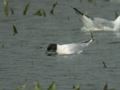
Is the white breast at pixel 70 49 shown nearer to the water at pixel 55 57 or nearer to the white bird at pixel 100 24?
the water at pixel 55 57

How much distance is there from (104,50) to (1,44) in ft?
5.69

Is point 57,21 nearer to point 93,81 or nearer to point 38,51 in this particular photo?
point 38,51

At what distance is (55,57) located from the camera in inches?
479

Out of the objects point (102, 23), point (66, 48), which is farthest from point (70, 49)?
point (102, 23)

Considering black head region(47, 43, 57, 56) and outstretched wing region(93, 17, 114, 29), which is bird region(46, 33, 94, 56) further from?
outstretched wing region(93, 17, 114, 29)

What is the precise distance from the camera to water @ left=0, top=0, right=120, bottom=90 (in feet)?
35.2

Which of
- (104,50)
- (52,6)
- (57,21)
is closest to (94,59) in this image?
(104,50)

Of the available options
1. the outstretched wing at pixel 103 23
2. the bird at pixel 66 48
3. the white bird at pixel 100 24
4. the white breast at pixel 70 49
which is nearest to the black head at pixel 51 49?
the bird at pixel 66 48

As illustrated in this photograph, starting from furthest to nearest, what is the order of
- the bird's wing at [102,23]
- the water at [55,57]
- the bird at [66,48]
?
the bird's wing at [102,23], the bird at [66,48], the water at [55,57]

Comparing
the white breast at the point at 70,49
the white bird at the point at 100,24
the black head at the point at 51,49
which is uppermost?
the white breast at the point at 70,49

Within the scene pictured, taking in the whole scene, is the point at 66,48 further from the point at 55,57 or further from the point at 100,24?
the point at 100,24


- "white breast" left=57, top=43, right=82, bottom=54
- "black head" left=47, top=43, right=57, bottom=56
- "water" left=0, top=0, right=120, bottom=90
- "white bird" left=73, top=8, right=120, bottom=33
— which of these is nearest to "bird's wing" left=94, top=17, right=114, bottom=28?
"white bird" left=73, top=8, right=120, bottom=33

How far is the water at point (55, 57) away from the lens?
1073 centimetres

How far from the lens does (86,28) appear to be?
47.3ft
